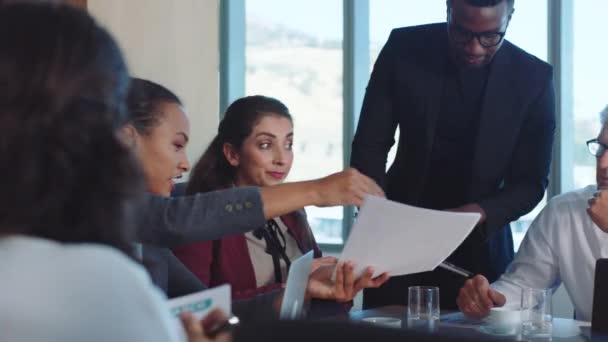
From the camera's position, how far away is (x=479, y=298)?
2.61 meters

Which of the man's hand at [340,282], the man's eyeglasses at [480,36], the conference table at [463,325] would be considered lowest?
the conference table at [463,325]

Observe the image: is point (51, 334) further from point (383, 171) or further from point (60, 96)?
point (383, 171)

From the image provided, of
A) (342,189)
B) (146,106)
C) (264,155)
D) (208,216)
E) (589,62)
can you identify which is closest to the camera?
(208,216)

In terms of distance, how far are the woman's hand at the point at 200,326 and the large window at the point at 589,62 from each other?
3829 millimetres

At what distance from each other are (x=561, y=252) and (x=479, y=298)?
48 centimetres

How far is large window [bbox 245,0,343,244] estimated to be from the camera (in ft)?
18.5

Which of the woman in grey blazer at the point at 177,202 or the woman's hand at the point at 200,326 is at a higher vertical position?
the woman in grey blazer at the point at 177,202

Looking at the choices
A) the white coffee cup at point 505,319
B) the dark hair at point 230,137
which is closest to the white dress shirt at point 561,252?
the white coffee cup at point 505,319

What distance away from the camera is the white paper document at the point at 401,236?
7.15 feet

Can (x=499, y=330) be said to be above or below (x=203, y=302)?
below

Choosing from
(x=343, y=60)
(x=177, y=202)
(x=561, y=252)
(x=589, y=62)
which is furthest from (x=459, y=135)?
(x=343, y=60)

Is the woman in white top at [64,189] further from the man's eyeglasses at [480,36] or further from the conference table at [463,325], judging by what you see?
the man's eyeglasses at [480,36]

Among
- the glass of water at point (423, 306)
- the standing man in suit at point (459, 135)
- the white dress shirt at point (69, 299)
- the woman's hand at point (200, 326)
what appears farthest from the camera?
the standing man in suit at point (459, 135)

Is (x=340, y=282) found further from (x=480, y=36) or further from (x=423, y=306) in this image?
(x=480, y=36)
